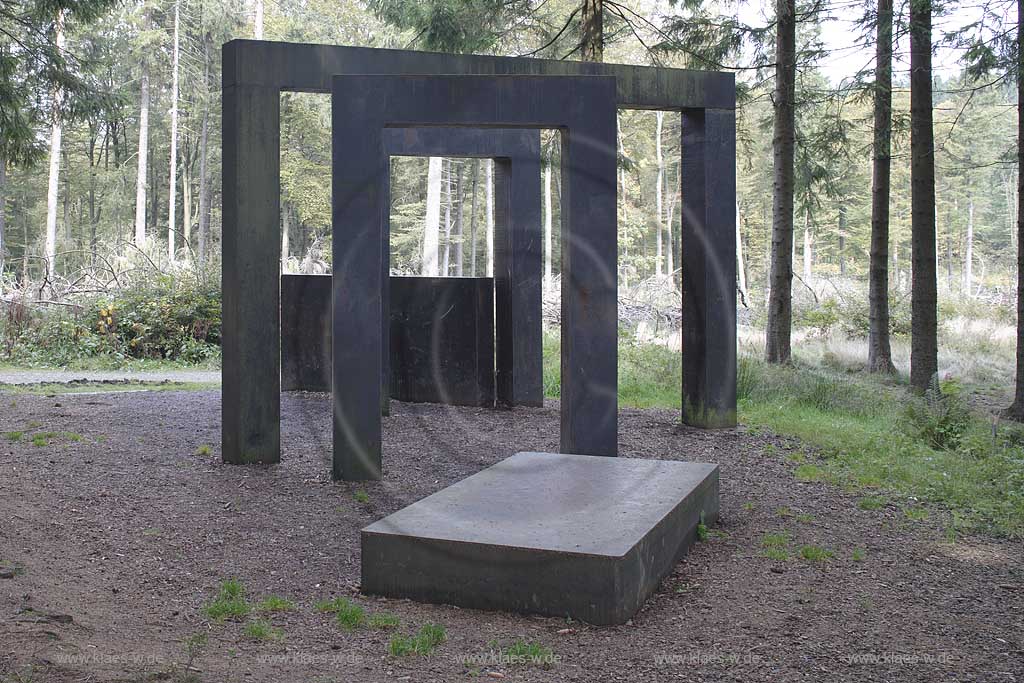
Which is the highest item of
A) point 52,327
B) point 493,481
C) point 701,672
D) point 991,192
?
point 991,192

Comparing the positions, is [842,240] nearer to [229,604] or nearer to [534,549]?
[534,549]

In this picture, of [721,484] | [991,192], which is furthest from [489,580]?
[991,192]

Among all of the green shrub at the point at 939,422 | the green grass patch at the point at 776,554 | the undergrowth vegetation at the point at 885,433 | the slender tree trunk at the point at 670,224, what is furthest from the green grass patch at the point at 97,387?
the slender tree trunk at the point at 670,224

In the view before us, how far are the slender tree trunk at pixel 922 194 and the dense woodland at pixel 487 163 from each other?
0.05 m

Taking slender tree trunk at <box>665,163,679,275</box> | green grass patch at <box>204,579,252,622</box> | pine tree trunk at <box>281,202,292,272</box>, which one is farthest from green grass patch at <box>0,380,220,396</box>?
slender tree trunk at <box>665,163,679,275</box>

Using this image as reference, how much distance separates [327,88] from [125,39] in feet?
103

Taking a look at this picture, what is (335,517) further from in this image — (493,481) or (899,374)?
(899,374)

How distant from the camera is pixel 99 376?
1384cm

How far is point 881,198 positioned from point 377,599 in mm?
12225

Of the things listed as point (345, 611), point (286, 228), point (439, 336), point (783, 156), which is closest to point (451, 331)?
point (439, 336)

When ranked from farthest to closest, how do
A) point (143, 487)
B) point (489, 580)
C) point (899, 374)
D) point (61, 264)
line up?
point (61, 264) → point (899, 374) → point (143, 487) → point (489, 580)

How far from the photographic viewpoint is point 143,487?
6648 mm

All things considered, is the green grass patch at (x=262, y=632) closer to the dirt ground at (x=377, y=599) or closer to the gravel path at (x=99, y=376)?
the dirt ground at (x=377, y=599)

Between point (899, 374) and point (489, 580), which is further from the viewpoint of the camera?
point (899, 374)
